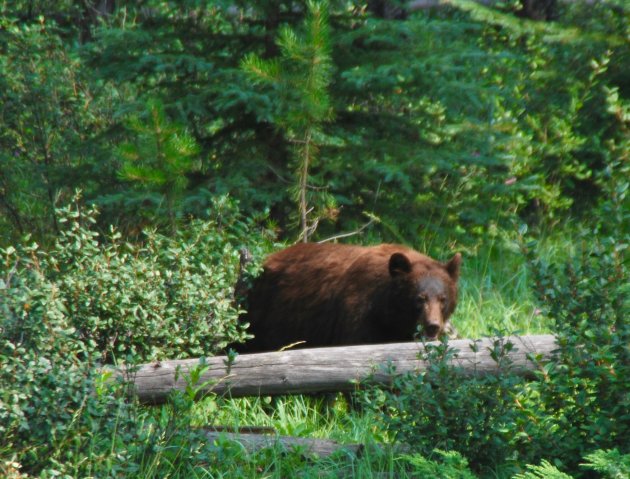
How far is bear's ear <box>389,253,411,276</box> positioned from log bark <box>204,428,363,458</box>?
75.3 inches

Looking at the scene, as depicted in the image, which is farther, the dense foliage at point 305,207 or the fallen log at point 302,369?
the fallen log at point 302,369

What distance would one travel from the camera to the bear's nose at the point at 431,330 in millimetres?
6684

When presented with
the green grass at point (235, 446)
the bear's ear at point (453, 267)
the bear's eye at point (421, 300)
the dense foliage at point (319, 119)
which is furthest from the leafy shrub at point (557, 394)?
the dense foliage at point (319, 119)

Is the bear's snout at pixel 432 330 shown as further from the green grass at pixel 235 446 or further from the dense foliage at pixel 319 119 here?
the dense foliage at pixel 319 119

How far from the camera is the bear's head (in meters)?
6.74

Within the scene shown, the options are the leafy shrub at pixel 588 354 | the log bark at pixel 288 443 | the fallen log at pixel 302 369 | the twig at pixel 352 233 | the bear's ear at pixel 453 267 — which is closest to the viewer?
the leafy shrub at pixel 588 354

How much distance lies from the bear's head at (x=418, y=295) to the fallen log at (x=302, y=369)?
102 centimetres

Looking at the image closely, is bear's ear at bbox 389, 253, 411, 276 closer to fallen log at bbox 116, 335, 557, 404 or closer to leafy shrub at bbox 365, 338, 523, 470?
fallen log at bbox 116, 335, 557, 404

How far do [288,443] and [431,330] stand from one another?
1.91 meters

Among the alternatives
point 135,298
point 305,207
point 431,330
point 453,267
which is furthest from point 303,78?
point 135,298

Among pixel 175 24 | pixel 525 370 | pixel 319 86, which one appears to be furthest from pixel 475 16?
pixel 525 370

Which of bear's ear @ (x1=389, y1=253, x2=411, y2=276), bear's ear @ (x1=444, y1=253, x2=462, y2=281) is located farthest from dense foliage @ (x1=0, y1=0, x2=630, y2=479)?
bear's ear @ (x1=389, y1=253, x2=411, y2=276)

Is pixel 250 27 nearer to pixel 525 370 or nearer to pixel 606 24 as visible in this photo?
pixel 606 24

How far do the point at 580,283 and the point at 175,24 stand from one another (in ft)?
17.0
